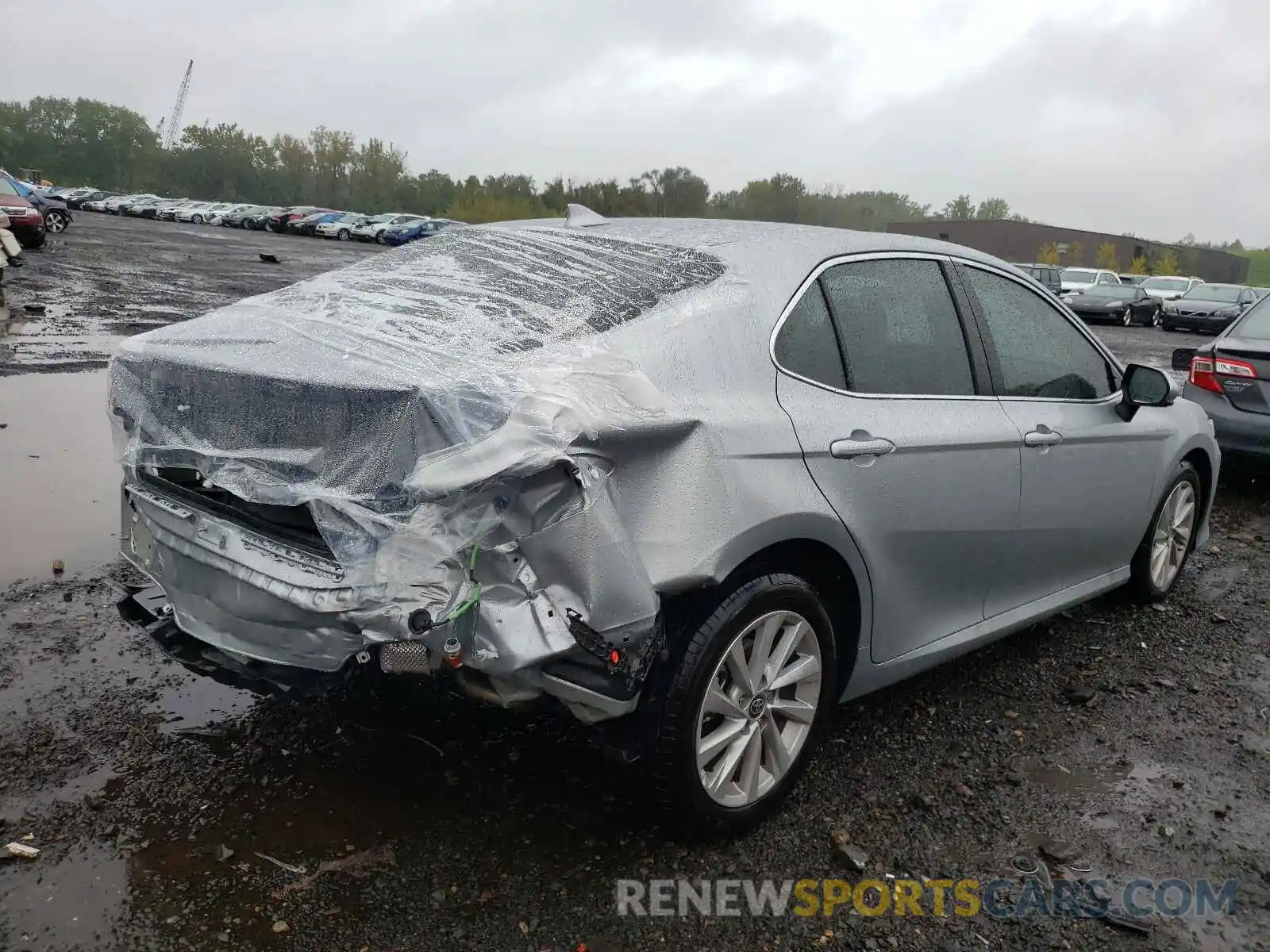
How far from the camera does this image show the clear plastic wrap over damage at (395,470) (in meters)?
2.34

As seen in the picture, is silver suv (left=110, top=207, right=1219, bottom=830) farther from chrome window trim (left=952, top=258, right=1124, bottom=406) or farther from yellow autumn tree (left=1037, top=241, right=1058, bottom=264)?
yellow autumn tree (left=1037, top=241, right=1058, bottom=264)

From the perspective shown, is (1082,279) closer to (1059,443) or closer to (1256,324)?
(1256,324)

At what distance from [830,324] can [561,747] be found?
63.8 inches

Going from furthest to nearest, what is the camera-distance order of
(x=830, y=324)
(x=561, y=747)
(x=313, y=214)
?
(x=313, y=214)
(x=561, y=747)
(x=830, y=324)

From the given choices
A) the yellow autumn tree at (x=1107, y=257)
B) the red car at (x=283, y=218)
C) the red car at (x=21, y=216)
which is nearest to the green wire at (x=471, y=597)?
the red car at (x=21, y=216)

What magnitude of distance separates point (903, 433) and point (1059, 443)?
38.9 inches

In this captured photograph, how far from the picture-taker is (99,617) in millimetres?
4152

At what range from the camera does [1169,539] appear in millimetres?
5004

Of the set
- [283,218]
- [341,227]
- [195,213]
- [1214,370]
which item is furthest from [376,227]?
[1214,370]

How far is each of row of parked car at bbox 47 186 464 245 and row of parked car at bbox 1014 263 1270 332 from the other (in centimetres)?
2382

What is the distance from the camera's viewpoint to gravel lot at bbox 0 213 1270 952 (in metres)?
2.56

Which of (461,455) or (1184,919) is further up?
(461,455)

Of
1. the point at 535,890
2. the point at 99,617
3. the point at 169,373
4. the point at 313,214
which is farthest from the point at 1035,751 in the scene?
the point at 313,214

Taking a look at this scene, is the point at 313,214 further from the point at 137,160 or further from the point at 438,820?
the point at 137,160
